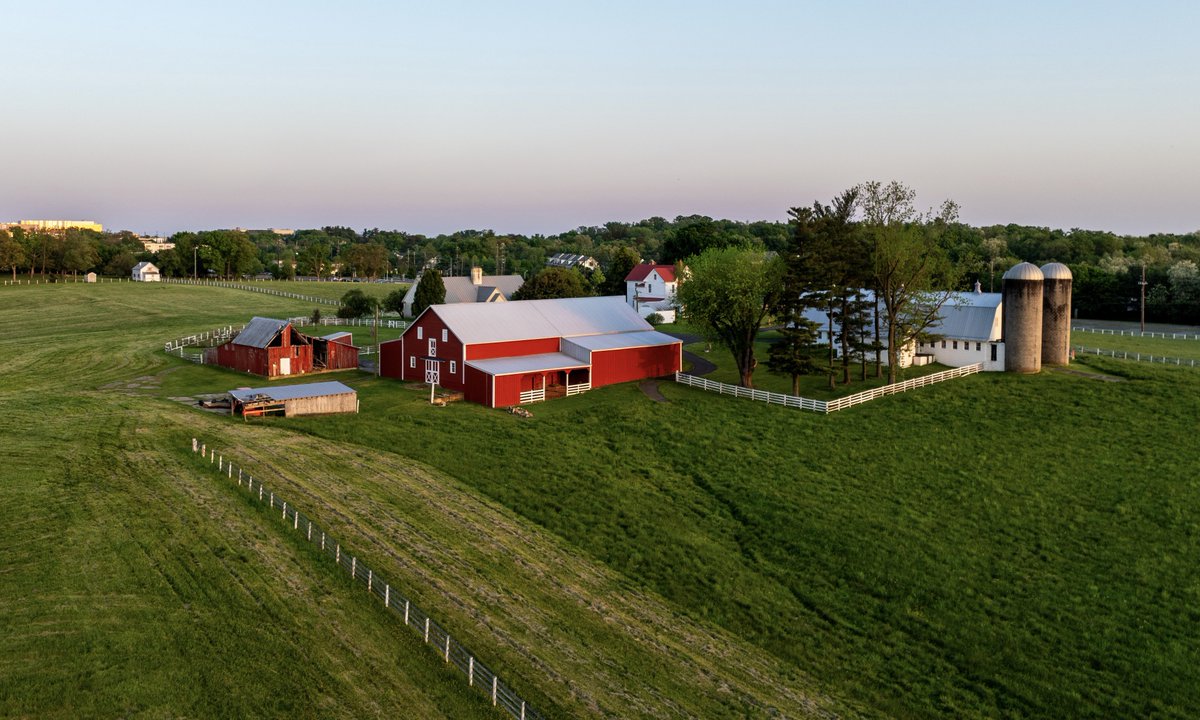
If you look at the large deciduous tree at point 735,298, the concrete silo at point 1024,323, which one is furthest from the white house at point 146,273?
the concrete silo at point 1024,323

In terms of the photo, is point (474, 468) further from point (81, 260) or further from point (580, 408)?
point (81, 260)

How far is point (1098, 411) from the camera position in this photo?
155ft

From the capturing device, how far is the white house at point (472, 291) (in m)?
94.7

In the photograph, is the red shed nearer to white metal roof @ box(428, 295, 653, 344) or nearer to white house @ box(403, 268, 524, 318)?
white metal roof @ box(428, 295, 653, 344)

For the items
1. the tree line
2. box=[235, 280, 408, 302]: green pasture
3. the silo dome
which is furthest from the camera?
box=[235, 280, 408, 302]: green pasture

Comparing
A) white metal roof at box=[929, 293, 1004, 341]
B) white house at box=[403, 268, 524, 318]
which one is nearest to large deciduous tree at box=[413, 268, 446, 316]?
white house at box=[403, 268, 524, 318]

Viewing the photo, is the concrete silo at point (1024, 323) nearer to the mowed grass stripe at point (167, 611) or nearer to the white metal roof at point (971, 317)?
the white metal roof at point (971, 317)

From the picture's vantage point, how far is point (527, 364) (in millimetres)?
50531

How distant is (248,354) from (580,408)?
2259 centimetres

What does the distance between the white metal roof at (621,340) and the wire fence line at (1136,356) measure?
32.1 m

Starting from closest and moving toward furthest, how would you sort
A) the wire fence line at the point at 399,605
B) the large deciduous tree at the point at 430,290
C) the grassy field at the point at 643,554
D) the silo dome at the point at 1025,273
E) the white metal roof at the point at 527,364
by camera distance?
the wire fence line at the point at 399,605
the grassy field at the point at 643,554
the white metal roof at the point at 527,364
the silo dome at the point at 1025,273
the large deciduous tree at the point at 430,290

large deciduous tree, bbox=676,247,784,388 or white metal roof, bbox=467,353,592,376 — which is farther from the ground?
large deciduous tree, bbox=676,247,784,388

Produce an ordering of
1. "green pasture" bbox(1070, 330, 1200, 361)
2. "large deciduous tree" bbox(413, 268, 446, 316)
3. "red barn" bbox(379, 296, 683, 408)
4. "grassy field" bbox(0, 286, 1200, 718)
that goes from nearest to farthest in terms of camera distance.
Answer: "grassy field" bbox(0, 286, 1200, 718), "red barn" bbox(379, 296, 683, 408), "green pasture" bbox(1070, 330, 1200, 361), "large deciduous tree" bbox(413, 268, 446, 316)

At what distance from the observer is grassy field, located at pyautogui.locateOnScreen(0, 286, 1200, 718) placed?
20312 millimetres
